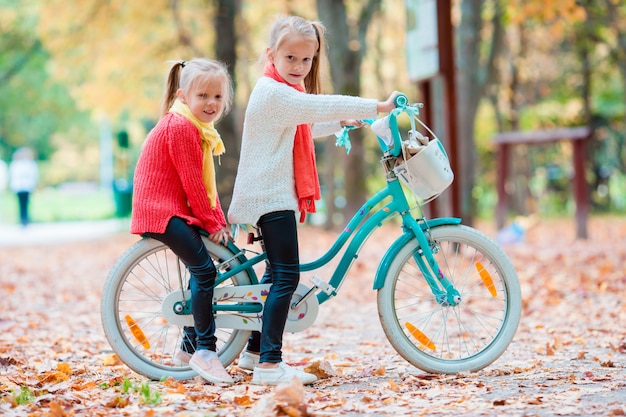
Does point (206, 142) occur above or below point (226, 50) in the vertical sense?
below

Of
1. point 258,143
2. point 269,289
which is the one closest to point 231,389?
point 269,289

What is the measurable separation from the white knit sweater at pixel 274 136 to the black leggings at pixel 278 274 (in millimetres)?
70

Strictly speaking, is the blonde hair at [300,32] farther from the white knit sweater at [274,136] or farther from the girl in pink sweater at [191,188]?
the girl in pink sweater at [191,188]

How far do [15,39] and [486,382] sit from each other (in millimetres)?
23990

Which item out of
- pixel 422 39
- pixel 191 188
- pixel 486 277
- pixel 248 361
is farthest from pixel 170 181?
pixel 422 39

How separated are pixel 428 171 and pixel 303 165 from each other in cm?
59

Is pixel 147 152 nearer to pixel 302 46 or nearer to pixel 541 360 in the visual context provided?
pixel 302 46

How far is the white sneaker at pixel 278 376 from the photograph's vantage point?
432cm

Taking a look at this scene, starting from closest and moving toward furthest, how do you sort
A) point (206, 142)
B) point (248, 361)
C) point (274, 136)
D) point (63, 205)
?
point (274, 136)
point (206, 142)
point (248, 361)
point (63, 205)

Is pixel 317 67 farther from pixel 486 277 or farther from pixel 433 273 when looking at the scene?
pixel 486 277

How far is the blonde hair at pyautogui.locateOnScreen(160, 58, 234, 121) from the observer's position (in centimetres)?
440

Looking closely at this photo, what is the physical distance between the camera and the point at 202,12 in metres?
20.3

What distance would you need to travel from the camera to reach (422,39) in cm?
1038

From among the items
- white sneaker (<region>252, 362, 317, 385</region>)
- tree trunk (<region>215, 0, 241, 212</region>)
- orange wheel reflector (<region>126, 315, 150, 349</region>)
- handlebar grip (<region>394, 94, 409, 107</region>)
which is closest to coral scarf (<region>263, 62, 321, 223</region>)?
handlebar grip (<region>394, 94, 409, 107</region>)
